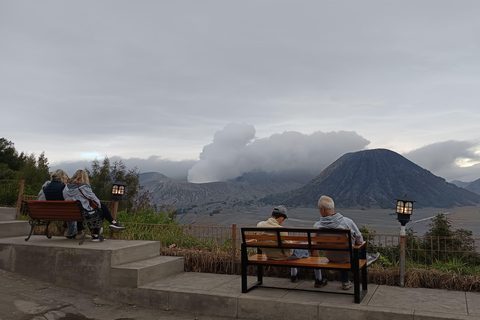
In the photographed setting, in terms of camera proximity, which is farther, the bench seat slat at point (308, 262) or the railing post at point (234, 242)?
the railing post at point (234, 242)

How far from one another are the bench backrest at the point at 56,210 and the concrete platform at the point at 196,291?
464mm

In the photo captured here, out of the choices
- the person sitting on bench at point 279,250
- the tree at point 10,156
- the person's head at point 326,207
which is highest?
the tree at point 10,156

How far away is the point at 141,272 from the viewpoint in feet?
18.8

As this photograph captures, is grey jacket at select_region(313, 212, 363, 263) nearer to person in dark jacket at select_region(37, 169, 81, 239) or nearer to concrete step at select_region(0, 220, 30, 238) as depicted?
person in dark jacket at select_region(37, 169, 81, 239)

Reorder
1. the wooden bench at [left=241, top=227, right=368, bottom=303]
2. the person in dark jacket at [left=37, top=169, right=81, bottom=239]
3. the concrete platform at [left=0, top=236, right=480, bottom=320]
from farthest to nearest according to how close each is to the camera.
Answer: the person in dark jacket at [left=37, top=169, right=81, bottom=239] → the wooden bench at [left=241, top=227, right=368, bottom=303] → the concrete platform at [left=0, top=236, right=480, bottom=320]

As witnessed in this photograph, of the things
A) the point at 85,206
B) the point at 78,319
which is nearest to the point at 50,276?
the point at 85,206

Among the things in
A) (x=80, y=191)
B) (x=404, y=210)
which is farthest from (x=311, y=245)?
(x=80, y=191)

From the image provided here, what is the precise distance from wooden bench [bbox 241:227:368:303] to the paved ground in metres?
1.06

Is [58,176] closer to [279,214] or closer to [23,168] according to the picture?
[279,214]

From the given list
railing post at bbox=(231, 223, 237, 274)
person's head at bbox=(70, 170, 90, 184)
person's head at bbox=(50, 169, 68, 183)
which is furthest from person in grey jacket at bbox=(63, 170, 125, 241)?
railing post at bbox=(231, 223, 237, 274)

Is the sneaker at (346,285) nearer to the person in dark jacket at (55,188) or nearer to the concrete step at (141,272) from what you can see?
the concrete step at (141,272)

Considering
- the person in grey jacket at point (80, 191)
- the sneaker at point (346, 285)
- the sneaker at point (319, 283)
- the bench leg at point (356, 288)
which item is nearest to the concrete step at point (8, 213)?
the person in grey jacket at point (80, 191)

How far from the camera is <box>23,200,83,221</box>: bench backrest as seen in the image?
6562 millimetres

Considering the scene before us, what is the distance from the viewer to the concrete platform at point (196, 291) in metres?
4.57
